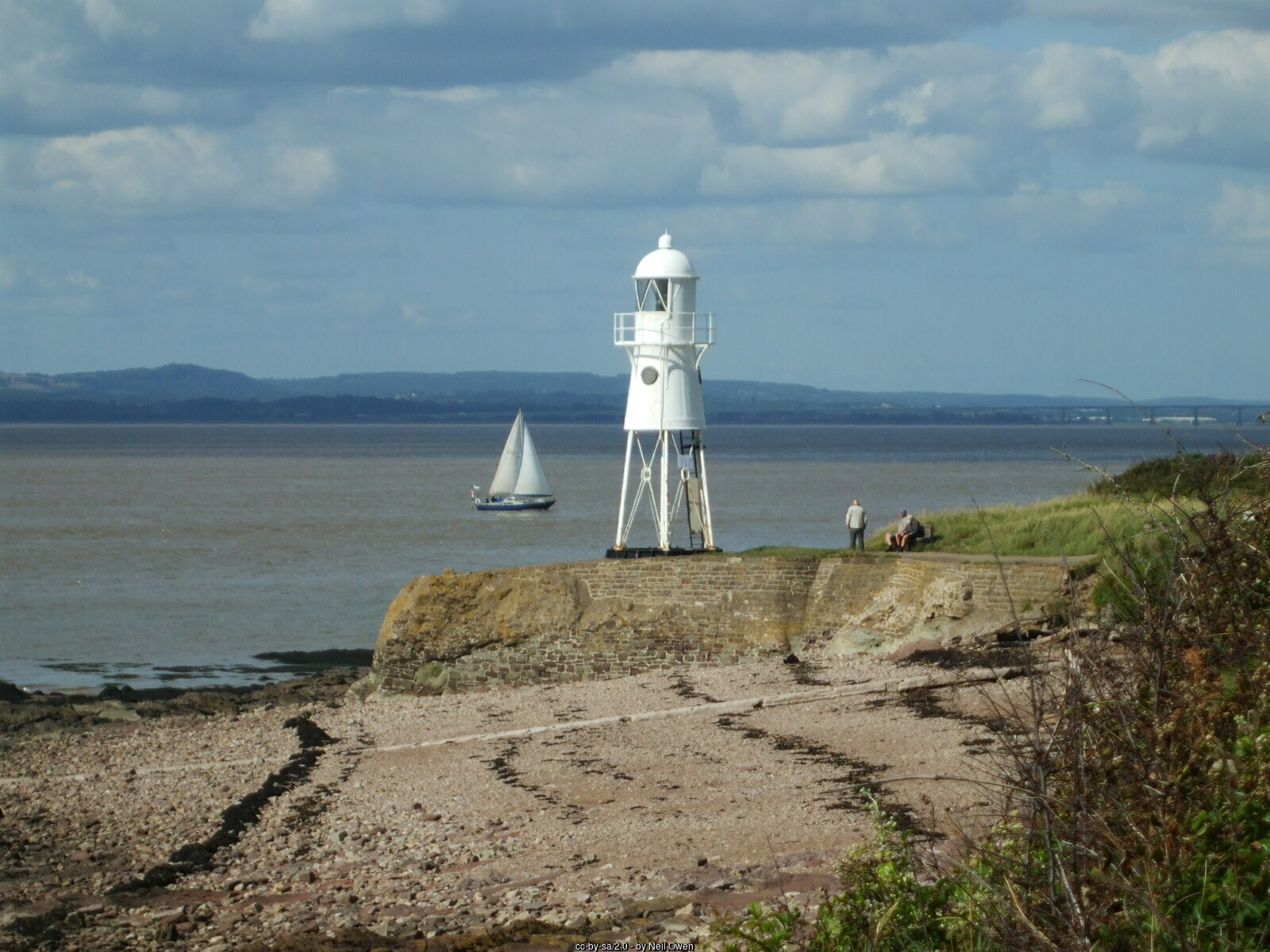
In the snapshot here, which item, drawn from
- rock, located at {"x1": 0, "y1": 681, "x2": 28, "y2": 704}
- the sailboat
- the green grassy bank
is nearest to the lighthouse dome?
rock, located at {"x1": 0, "y1": 681, "x2": 28, "y2": 704}

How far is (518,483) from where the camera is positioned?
213 feet

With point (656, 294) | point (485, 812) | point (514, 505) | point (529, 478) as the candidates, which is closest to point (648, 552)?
point (656, 294)

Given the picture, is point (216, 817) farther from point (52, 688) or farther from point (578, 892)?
point (52, 688)

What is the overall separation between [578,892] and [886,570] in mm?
11839

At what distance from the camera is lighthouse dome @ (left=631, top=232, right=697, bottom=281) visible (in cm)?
2455

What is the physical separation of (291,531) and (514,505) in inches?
460

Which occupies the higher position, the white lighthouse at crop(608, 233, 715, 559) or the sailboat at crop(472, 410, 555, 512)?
the white lighthouse at crop(608, 233, 715, 559)

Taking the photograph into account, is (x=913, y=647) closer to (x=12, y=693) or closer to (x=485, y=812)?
(x=485, y=812)

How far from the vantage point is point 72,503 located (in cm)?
7094

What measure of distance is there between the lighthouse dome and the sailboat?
38206 mm

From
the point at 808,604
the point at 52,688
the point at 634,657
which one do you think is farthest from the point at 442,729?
the point at 52,688

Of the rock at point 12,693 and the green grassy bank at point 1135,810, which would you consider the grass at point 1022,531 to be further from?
the green grassy bank at point 1135,810

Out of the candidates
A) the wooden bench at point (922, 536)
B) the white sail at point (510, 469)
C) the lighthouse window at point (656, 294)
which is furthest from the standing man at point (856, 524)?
the white sail at point (510, 469)

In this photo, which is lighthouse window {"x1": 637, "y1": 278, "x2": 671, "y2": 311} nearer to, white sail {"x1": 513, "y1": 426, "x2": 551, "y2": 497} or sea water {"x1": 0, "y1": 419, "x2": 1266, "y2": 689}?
sea water {"x1": 0, "y1": 419, "x2": 1266, "y2": 689}
